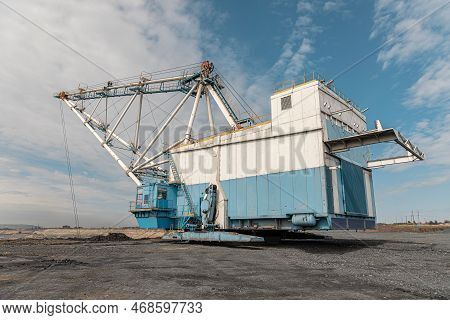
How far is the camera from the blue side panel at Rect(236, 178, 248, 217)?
63.4 ft

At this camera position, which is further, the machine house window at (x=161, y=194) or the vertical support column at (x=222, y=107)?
the vertical support column at (x=222, y=107)

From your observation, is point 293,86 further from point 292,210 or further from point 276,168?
point 292,210

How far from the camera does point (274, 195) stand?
706 inches

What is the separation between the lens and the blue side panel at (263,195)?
18219mm

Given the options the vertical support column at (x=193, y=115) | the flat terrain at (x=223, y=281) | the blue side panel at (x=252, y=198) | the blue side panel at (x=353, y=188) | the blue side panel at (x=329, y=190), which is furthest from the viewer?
the vertical support column at (x=193, y=115)

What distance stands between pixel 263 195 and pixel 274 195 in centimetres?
81

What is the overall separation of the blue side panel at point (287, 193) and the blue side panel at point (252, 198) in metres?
1.96

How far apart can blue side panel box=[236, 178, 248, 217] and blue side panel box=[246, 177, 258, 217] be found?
0.83ft

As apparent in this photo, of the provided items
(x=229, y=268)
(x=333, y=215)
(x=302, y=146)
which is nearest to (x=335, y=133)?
(x=302, y=146)

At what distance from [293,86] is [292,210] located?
7.65m

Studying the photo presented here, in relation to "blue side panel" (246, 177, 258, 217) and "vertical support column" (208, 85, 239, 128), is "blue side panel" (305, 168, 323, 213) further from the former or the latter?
"vertical support column" (208, 85, 239, 128)

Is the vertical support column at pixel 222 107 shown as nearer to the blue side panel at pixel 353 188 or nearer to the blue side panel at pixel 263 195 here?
the blue side panel at pixel 263 195

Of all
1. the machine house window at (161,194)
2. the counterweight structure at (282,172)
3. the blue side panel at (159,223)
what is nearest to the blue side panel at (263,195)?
the counterweight structure at (282,172)
